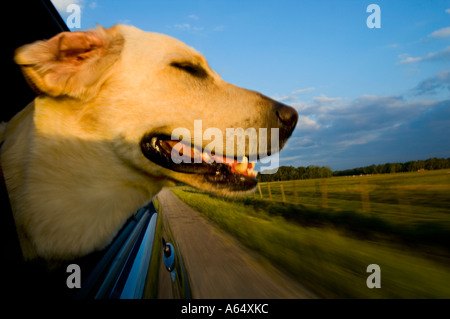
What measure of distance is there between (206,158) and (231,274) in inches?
124

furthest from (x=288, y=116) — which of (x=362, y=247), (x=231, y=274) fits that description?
(x=362, y=247)

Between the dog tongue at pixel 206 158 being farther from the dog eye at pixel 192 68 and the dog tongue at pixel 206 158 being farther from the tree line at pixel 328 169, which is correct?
the tree line at pixel 328 169

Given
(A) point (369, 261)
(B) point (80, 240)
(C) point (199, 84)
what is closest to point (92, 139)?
(B) point (80, 240)

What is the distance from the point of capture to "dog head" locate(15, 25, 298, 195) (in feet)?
5.13

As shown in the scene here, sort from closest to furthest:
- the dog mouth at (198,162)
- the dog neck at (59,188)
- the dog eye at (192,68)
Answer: the dog neck at (59,188) → the dog mouth at (198,162) → the dog eye at (192,68)

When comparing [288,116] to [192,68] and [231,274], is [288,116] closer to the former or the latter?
[192,68]

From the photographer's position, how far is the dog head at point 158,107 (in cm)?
156

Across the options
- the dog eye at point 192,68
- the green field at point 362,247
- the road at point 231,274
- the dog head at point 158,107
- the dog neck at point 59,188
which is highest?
the dog eye at point 192,68

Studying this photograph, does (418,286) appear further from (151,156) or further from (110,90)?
(110,90)

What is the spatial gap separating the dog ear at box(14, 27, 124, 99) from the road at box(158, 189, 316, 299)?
2.99 metres

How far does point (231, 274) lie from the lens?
14.2 ft

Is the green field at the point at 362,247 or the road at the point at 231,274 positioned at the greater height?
the green field at the point at 362,247

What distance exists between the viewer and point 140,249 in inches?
92.0

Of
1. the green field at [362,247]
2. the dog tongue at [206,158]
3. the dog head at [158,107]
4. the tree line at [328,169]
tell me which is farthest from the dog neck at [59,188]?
the tree line at [328,169]
